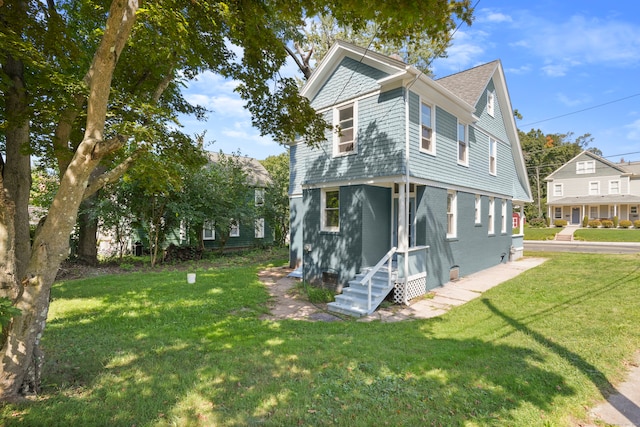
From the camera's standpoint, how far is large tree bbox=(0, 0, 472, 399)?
351 cm

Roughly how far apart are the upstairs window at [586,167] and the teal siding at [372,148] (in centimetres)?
3881

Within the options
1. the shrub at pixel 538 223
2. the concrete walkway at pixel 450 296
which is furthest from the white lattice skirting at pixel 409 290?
the shrub at pixel 538 223

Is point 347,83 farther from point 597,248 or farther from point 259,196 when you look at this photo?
point 597,248

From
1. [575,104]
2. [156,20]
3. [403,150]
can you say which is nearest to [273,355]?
[156,20]

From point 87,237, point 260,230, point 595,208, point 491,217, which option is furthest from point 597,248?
point 87,237

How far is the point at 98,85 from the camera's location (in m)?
3.54

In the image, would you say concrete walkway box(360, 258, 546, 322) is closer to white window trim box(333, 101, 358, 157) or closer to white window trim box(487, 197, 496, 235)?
white window trim box(487, 197, 496, 235)

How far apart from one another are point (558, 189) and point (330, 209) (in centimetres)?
3961

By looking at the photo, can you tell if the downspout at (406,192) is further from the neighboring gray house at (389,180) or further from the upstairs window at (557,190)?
the upstairs window at (557,190)

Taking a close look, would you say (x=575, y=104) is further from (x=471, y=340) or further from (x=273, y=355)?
(x=273, y=355)

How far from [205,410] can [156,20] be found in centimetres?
572

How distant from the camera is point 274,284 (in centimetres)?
1107

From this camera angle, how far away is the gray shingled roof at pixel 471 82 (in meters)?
12.5

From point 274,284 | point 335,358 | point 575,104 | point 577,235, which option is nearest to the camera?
point 335,358
